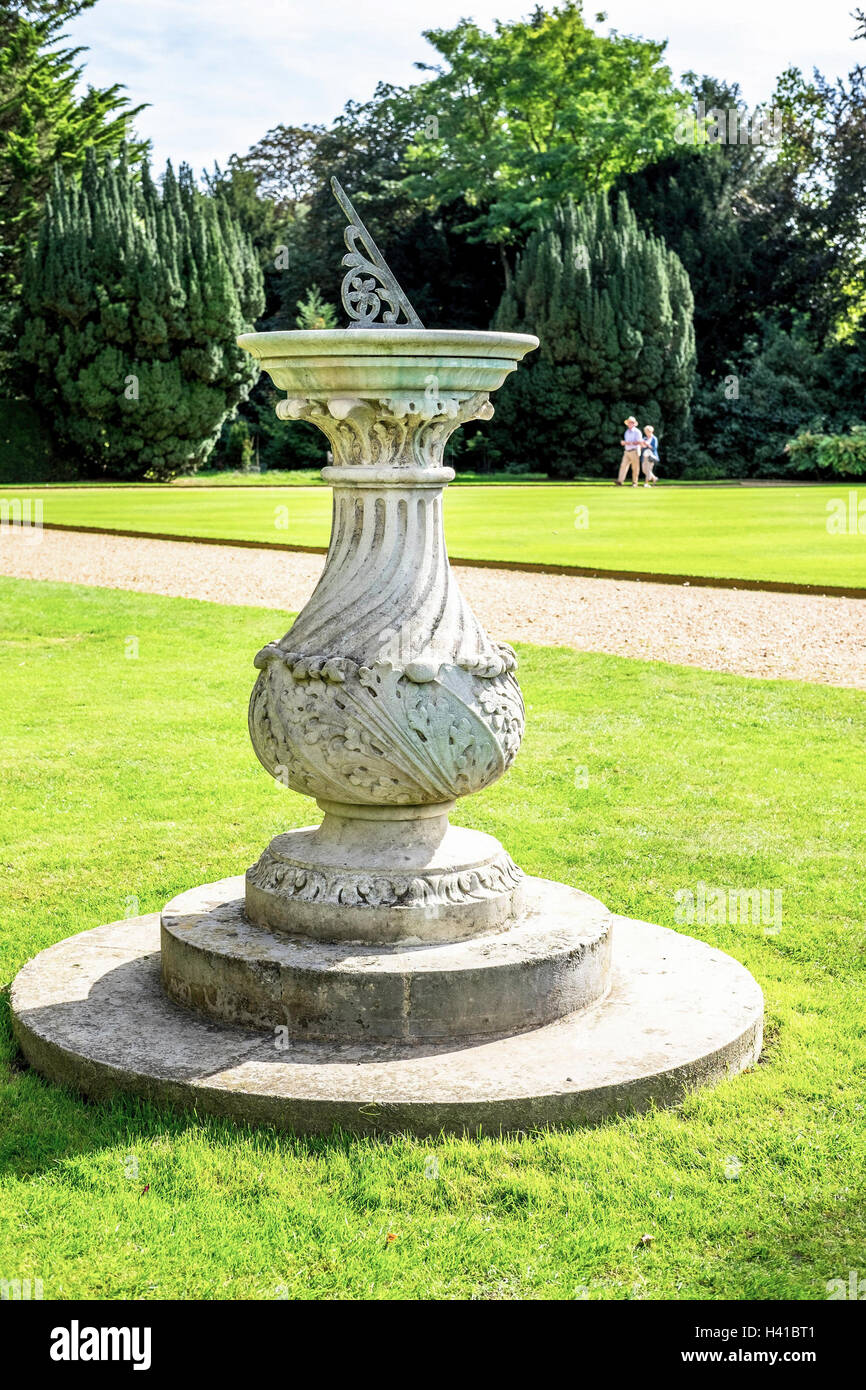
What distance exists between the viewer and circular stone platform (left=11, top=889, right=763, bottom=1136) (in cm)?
362

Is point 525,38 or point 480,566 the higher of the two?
point 525,38

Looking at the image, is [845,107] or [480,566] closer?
[480,566]

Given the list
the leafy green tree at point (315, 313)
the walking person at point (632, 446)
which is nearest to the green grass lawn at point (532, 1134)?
the walking person at point (632, 446)

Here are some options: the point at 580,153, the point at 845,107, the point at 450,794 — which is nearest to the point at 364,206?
the point at 580,153

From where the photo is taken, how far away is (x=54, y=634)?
1198 cm

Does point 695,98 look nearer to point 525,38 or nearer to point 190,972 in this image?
point 525,38

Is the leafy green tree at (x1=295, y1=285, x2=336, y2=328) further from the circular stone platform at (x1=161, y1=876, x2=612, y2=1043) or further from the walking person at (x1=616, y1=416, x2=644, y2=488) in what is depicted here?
the circular stone platform at (x1=161, y1=876, x2=612, y2=1043)

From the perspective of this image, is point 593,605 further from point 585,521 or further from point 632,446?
point 632,446

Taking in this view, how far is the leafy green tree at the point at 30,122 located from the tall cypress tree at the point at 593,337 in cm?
1208

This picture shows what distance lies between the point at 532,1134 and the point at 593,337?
119 feet

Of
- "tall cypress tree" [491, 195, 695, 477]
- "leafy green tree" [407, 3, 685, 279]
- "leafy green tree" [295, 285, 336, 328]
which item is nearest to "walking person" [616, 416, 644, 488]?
"tall cypress tree" [491, 195, 695, 477]

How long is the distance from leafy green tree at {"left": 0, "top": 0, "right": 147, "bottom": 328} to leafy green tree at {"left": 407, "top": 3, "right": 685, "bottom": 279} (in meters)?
10.6

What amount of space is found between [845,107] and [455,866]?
44.0 meters
